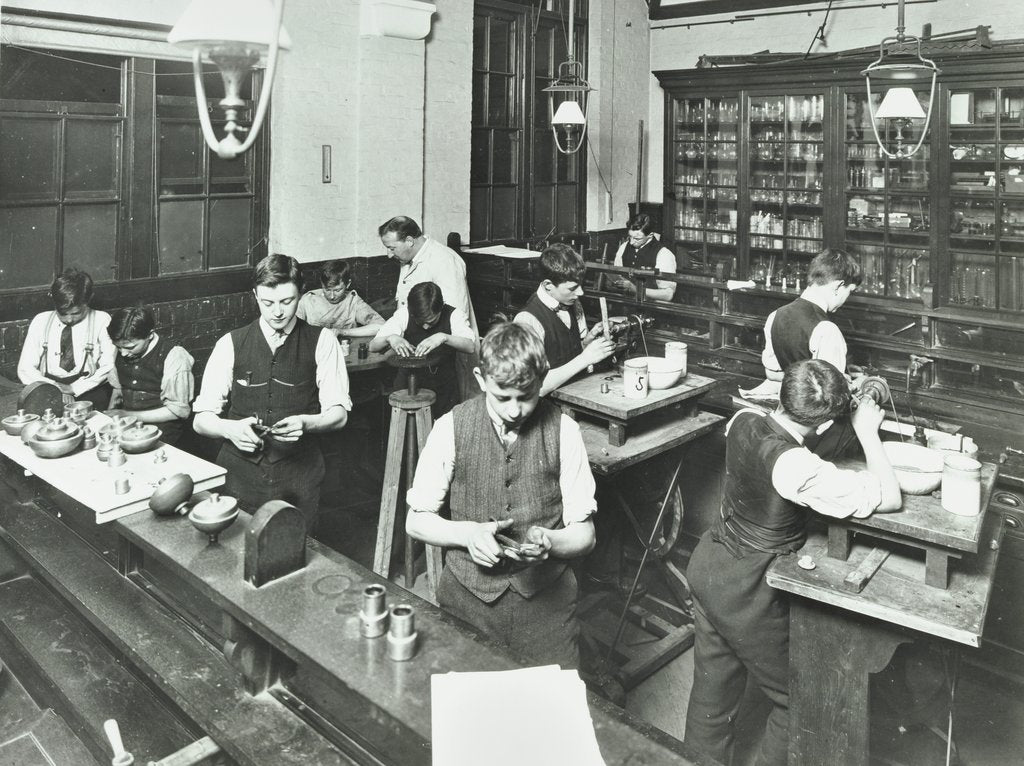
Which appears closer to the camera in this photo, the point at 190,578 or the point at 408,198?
the point at 190,578

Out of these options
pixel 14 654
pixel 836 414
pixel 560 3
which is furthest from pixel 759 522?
pixel 560 3

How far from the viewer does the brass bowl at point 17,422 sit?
2.88m

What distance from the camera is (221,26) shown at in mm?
1572

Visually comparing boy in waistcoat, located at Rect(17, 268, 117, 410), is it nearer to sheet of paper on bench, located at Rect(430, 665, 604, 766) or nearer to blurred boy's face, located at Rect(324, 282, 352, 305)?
blurred boy's face, located at Rect(324, 282, 352, 305)

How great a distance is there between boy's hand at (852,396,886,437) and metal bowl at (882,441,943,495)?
0.56 feet

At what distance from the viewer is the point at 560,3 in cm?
777

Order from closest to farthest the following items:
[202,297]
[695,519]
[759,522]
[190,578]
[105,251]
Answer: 1. [190,578]
2. [759,522]
3. [695,519]
4. [105,251]
5. [202,297]

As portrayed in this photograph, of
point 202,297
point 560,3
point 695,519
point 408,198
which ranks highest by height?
point 560,3

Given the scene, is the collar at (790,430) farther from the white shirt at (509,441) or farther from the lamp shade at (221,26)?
the lamp shade at (221,26)

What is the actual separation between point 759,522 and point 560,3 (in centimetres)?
651

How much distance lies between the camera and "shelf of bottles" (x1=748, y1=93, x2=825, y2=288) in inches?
297

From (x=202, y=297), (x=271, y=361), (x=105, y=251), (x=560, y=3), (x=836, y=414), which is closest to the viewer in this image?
(x=836, y=414)

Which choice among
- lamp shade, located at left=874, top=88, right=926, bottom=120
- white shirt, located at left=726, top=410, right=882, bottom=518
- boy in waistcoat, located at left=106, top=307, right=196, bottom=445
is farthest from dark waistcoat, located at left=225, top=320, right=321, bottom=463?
lamp shade, located at left=874, top=88, right=926, bottom=120

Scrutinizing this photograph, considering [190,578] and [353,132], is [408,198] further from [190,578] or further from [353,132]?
[190,578]
